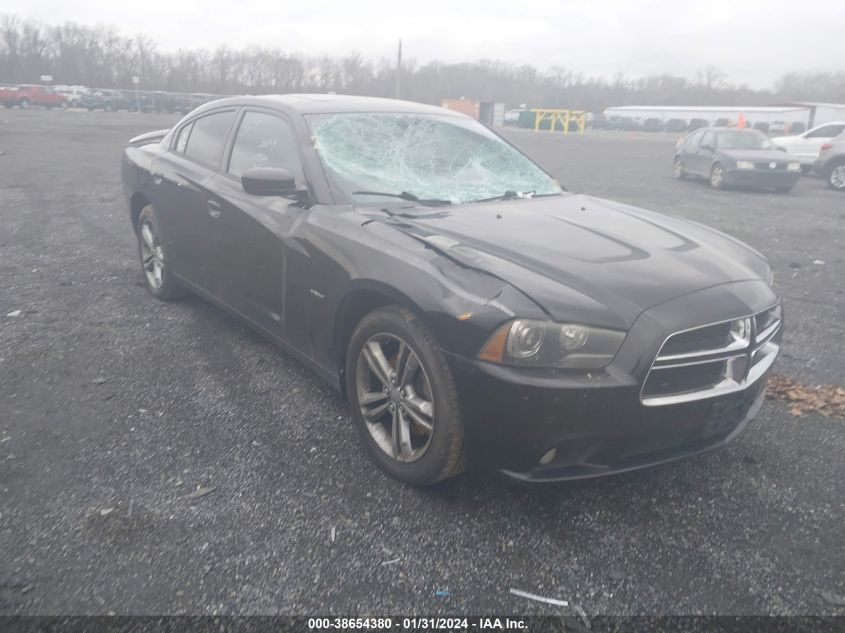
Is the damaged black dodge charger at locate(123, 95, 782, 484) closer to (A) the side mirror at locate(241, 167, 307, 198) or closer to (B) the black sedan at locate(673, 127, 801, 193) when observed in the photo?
(A) the side mirror at locate(241, 167, 307, 198)

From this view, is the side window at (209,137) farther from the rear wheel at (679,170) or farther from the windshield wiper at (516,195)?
the rear wheel at (679,170)

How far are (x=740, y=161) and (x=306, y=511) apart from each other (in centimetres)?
1474

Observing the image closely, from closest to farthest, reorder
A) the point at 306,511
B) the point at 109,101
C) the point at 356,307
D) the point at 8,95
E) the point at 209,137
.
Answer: the point at 306,511, the point at 356,307, the point at 209,137, the point at 8,95, the point at 109,101

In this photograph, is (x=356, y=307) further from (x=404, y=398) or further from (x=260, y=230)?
(x=260, y=230)

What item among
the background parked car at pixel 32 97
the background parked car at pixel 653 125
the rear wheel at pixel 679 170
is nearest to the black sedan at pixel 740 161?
the rear wheel at pixel 679 170

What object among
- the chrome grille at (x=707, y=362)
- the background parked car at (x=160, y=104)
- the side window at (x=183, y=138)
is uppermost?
the background parked car at (x=160, y=104)

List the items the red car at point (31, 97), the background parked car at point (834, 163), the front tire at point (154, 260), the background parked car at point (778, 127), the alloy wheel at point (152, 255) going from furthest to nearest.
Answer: the red car at point (31, 97) → the background parked car at point (778, 127) → the background parked car at point (834, 163) → the alloy wheel at point (152, 255) → the front tire at point (154, 260)

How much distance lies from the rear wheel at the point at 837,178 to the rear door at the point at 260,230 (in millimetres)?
16529

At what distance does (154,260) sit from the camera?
537 cm

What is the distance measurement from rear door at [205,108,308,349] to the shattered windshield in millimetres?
250

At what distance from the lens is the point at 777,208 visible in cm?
1249

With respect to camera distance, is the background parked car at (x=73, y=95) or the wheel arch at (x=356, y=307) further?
the background parked car at (x=73, y=95)

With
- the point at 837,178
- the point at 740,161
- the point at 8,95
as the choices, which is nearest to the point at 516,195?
the point at 740,161

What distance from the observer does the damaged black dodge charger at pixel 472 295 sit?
2428 millimetres
